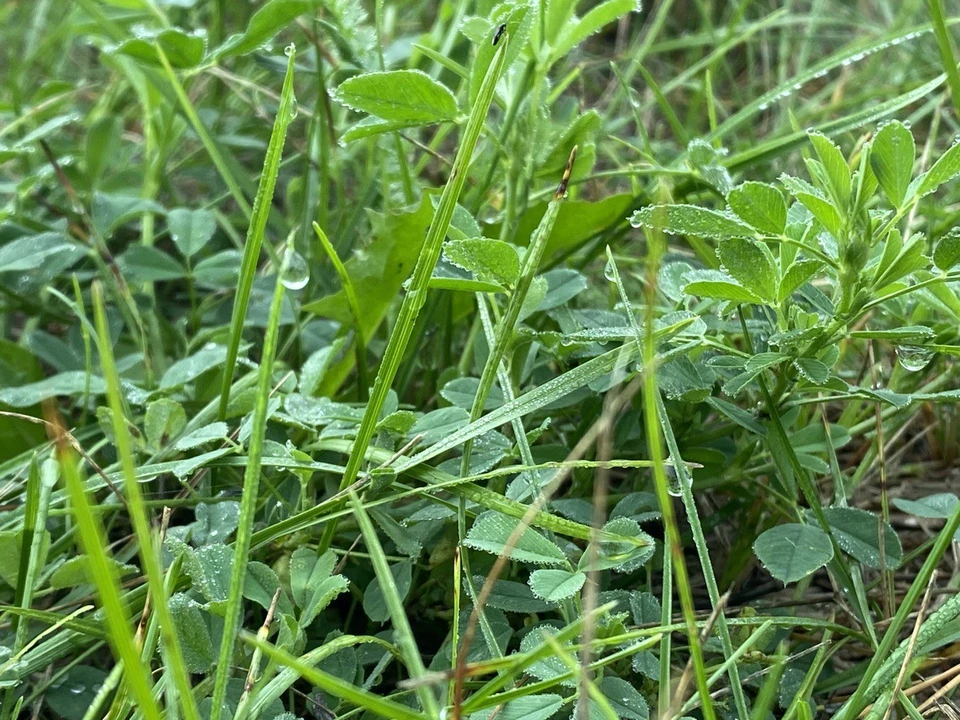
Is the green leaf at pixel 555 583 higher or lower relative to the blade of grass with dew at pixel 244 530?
lower

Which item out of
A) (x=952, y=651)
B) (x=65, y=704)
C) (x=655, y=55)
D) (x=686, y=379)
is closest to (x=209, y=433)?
(x=65, y=704)

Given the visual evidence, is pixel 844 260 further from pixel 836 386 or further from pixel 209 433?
pixel 209 433

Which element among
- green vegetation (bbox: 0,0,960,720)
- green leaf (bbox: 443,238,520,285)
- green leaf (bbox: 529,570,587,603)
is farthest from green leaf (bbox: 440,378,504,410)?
green leaf (bbox: 529,570,587,603)

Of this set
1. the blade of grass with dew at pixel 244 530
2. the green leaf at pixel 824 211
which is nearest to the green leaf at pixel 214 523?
the blade of grass with dew at pixel 244 530

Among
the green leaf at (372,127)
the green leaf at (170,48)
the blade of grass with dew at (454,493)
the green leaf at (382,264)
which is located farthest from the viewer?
the green leaf at (170,48)

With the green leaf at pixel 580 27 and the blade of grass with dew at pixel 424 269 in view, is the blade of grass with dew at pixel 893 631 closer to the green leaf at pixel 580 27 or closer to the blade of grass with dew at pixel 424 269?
the blade of grass with dew at pixel 424 269

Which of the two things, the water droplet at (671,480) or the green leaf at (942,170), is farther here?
the water droplet at (671,480)

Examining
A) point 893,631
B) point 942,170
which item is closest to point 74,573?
point 893,631
